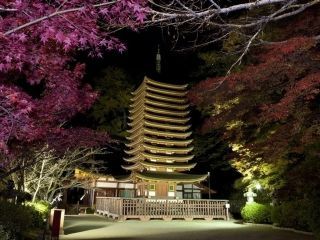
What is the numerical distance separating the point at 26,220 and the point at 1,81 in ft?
15.7

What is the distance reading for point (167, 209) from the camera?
24.4 m

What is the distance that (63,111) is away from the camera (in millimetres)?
9258

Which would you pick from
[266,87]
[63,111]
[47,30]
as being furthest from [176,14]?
[63,111]

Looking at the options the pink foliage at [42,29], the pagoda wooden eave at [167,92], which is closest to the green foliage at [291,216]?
the pink foliage at [42,29]

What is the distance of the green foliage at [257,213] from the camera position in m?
18.2

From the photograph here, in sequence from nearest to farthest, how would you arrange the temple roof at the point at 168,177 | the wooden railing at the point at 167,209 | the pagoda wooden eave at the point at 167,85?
the wooden railing at the point at 167,209 → the temple roof at the point at 168,177 → the pagoda wooden eave at the point at 167,85

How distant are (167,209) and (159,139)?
1149cm

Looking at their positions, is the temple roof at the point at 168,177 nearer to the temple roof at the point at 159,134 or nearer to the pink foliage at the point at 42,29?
the temple roof at the point at 159,134

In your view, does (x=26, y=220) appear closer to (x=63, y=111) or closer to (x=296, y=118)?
(x=63, y=111)

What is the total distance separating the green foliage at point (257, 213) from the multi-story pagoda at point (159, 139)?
1142 cm

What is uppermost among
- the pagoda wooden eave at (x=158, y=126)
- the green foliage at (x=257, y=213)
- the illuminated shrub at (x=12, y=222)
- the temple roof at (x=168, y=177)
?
the pagoda wooden eave at (x=158, y=126)

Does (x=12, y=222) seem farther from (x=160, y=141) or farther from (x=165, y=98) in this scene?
(x=165, y=98)

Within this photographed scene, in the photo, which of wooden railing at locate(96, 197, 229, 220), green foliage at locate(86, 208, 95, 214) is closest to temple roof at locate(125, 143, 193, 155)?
green foliage at locate(86, 208, 95, 214)

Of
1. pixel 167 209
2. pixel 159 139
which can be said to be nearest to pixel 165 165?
pixel 159 139
